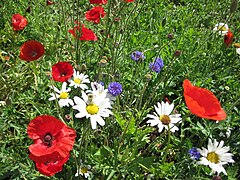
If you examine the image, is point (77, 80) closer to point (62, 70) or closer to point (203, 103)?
point (62, 70)

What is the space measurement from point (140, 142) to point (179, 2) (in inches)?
79.9

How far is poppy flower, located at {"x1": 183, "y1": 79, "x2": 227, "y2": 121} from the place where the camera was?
120cm

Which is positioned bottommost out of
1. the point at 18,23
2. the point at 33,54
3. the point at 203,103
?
the point at 203,103

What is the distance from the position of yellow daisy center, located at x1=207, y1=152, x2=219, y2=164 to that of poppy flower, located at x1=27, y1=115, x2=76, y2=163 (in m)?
0.57

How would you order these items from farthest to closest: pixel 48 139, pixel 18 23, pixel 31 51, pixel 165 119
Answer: pixel 18 23, pixel 31 51, pixel 165 119, pixel 48 139

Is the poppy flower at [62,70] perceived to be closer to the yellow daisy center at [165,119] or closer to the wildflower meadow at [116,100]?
the wildflower meadow at [116,100]

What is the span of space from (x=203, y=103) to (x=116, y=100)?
48 centimetres

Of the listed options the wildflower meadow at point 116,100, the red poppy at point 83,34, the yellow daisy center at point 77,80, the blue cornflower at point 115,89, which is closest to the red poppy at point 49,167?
the wildflower meadow at point 116,100

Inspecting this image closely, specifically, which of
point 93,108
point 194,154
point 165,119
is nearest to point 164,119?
point 165,119

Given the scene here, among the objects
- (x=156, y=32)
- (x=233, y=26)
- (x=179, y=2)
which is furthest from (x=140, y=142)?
(x=179, y=2)

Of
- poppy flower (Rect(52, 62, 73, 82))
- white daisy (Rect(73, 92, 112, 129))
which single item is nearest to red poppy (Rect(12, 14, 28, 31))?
poppy flower (Rect(52, 62, 73, 82))

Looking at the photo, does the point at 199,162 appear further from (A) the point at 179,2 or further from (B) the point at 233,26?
(A) the point at 179,2

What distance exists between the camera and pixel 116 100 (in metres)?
1.65

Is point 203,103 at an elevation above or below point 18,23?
below
